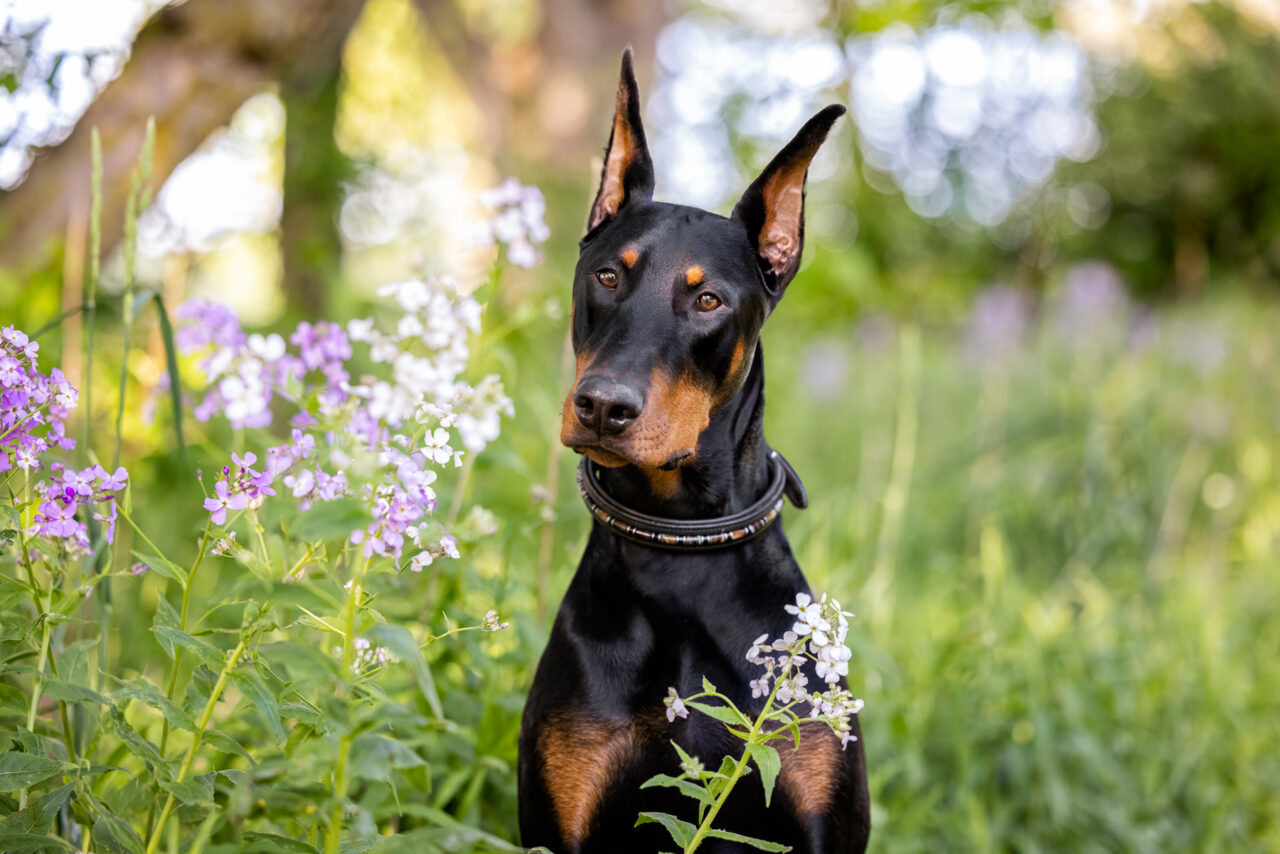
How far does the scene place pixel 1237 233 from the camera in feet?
37.9

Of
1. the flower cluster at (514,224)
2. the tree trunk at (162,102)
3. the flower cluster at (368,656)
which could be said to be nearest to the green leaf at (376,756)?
the flower cluster at (368,656)

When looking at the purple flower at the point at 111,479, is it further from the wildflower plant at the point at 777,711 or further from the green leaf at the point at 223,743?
the wildflower plant at the point at 777,711

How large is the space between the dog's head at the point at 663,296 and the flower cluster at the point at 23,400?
0.77 m

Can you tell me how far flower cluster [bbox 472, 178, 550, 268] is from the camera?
222 cm

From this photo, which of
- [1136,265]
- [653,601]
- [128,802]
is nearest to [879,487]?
[653,601]

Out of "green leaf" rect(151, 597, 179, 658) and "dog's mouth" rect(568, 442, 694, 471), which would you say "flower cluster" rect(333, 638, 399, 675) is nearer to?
"green leaf" rect(151, 597, 179, 658)

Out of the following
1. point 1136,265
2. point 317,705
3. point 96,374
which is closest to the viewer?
point 317,705

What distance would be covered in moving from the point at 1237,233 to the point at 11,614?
13228 millimetres

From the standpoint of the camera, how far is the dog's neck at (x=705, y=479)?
1866 millimetres

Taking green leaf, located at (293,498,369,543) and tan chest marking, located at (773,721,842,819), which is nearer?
green leaf, located at (293,498,369,543)

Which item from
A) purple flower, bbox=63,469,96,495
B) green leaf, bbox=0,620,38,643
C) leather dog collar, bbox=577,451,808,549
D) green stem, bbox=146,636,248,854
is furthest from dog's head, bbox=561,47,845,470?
green leaf, bbox=0,620,38,643

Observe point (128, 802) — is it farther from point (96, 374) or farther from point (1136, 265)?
point (1136, 265)

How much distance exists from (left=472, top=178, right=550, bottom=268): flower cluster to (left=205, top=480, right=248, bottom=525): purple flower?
1.06 meters

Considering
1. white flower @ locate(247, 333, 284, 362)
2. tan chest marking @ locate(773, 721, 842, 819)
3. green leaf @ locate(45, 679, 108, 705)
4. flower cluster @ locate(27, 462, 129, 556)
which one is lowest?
tan chest marking @ locate(773, 721, 842, 819)
